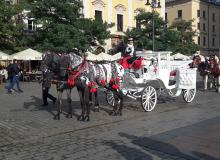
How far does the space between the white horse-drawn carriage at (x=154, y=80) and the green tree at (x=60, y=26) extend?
15277mm

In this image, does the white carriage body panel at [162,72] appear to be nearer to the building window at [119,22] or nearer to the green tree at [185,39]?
the green tree at [185,39]

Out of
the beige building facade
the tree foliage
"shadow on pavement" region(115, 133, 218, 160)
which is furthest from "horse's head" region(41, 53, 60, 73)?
the beige building facade

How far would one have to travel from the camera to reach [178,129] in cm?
813

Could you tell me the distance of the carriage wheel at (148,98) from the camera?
10500mm

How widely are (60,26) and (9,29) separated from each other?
13.4ft

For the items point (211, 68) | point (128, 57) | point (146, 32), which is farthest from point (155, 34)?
point (128, 57)

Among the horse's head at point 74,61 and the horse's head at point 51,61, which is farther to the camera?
the horse's head at point 51,61

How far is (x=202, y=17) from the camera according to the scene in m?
65.1

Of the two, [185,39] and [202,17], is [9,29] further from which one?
[202,17]

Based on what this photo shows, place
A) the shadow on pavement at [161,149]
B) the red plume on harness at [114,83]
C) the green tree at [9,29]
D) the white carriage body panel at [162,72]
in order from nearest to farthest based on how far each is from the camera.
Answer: the shadow on pavement at [161,149] → the red plume on harness at [114,83] → the white carriage body panel at [162,72] → the green tree at [9,29]

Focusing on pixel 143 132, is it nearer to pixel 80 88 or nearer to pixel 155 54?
pixel 80 88

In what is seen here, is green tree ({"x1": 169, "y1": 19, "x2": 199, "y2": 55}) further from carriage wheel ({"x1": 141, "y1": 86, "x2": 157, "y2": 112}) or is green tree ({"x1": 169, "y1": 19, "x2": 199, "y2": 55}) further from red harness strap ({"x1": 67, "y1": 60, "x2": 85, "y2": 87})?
red harness strap ({"x1": 67, "y1": 60, "x2": 85, "y2": 87})

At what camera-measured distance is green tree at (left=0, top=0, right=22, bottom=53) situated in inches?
1049

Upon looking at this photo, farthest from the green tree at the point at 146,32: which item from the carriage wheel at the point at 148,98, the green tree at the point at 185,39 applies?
the carriage wheel at the point at 148,98
